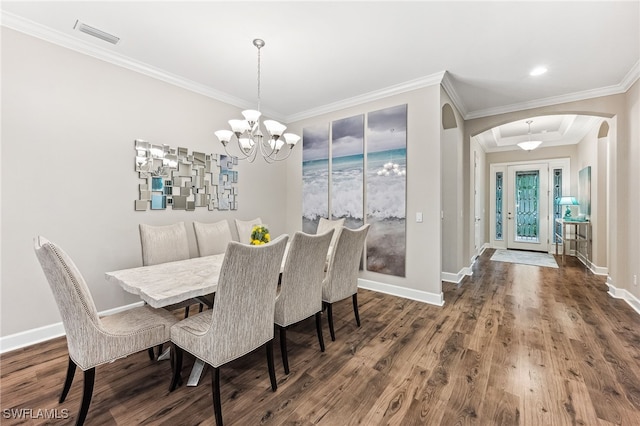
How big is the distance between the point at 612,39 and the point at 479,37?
1.28m

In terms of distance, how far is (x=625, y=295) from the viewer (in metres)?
3.55

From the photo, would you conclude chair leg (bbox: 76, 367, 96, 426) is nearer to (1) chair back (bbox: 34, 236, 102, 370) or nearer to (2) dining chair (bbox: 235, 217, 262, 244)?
(1) chair back (bbox: 34, 236, 102, 370)

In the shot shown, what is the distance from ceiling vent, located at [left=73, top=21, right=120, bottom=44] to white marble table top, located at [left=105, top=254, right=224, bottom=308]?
2.23 metres

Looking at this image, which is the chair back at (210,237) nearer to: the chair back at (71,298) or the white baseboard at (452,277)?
the chair back at (71,298)

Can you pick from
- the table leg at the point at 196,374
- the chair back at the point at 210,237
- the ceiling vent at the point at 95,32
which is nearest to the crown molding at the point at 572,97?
the chair back at the point at 210,237

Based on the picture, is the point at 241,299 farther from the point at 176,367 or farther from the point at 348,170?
the point at 348,170

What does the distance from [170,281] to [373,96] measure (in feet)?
11.4

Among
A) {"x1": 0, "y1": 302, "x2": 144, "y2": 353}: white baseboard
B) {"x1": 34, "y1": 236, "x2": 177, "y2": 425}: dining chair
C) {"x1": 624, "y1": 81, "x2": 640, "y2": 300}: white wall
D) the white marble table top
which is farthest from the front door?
{"x1": 0, "y1": 302, "x2": 144, "y2": 353}: white baseboard

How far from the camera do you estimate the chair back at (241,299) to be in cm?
146

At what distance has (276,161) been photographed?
486 centimetres

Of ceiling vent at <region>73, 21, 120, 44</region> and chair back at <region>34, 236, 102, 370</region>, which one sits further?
ceiling vent at <region>73, 21, 120, 44</region>

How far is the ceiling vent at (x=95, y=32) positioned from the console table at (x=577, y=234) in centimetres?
772

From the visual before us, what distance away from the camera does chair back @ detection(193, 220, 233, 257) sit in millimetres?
3121

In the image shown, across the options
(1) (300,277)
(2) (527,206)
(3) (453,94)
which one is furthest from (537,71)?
(2) (527,206)
